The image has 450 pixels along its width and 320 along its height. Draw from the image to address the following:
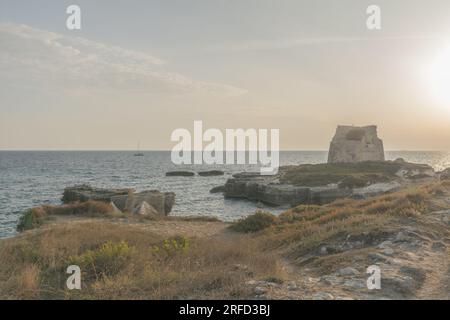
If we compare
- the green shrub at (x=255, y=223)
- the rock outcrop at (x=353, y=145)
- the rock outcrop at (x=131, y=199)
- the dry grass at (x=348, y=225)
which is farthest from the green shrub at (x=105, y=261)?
the rock outcrop at (x=353, y=145)

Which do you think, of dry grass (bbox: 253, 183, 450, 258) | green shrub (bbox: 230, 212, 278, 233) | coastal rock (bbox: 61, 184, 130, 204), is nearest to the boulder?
coastal rock (bbox: 61, 184, 130, 204)

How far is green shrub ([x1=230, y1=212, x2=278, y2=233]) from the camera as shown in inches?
774

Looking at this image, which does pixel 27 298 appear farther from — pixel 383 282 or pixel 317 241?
pixel 317 241

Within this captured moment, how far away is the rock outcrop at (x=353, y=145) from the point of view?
78438 millimetres

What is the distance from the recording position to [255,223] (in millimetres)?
20031

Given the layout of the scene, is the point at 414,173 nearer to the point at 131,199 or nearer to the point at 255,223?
the point at 131,199

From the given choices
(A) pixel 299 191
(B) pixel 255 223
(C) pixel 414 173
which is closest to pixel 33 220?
(B) pixel 255 223

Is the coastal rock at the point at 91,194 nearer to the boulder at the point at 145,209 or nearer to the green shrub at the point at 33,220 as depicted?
the boulder at the point at 145,209

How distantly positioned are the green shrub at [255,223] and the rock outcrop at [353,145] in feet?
203

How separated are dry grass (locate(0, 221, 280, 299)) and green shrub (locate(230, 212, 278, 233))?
288 inches

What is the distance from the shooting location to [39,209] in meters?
23.6

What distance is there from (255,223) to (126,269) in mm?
11803

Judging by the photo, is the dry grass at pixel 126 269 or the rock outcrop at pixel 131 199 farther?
the rock outcrop at pixel 131 199

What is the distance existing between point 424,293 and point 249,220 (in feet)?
44.4
